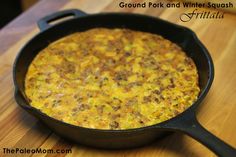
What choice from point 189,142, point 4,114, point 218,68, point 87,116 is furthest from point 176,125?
point 4,114

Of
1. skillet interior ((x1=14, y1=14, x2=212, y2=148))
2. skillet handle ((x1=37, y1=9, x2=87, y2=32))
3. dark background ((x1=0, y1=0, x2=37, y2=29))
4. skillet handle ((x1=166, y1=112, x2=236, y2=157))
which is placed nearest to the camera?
skillet handle ((x1=166, y1=112, x2=236, y2=157))

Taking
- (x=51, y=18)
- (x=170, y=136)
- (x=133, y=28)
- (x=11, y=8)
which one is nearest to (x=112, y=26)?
(x=133, y=28)

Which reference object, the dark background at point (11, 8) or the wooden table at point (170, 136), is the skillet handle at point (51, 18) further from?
the dark background at point (11, 8)

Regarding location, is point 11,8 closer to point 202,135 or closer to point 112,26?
point 112,26

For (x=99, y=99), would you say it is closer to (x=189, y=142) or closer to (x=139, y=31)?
(x=189, y=142)

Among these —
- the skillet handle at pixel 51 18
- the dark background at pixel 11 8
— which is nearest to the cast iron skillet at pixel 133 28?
the skillet handle at pixel 51 18

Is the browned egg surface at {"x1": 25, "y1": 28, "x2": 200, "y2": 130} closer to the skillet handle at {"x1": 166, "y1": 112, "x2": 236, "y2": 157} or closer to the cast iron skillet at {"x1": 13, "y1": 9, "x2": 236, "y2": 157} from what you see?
the cast iron skillet at {"x1": 13, "y1": 9, "x2": 236, "y2": 157}

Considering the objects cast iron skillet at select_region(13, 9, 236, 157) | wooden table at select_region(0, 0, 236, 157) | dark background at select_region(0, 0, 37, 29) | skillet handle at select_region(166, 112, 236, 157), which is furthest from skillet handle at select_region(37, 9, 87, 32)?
dark background at select_region(0, 0, 37, 29)
